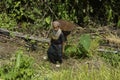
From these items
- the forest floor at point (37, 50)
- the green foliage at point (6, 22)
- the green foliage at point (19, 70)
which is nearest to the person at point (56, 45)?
the forest floor at point (37, 50)

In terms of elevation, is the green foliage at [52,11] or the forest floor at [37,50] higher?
→ the green foliage at [52,11]

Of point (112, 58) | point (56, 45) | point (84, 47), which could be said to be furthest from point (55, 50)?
point (112, 58)

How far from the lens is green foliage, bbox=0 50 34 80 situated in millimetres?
7625

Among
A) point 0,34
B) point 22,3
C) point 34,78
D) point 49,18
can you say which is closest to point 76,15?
point 49,18

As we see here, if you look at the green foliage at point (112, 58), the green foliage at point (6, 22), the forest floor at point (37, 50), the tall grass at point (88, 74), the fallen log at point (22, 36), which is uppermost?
the green foliage at point (6, 22)

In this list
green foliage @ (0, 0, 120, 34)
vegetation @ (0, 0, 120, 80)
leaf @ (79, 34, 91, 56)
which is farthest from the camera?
green foliage @ (0, 0, 120, 34)

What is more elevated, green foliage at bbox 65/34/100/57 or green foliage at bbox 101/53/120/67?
green foliage at bbox 65/34/100/57

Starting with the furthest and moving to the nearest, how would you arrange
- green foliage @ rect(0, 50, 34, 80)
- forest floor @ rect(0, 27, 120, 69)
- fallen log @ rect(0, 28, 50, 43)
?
fallen log @ rect(0, 28, 50, 43)
forest floor @ rect(0, 27, 120, 69)
green foliage @ rect(0, 50, 34, 80)

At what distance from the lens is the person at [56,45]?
875 cm

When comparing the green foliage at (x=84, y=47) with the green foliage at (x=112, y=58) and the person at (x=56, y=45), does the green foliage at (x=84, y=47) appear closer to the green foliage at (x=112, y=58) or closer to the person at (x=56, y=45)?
the green foliage at (x=112, y=58)

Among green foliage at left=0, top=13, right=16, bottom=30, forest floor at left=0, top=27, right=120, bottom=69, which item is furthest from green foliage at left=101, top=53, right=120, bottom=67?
green foliage at left=0, top=13, right=16, bottom=30

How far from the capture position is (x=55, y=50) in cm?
892

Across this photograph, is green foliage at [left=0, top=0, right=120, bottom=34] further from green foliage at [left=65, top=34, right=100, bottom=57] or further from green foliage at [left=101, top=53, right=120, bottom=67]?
green foliage at [left=101, top=53, right=120, bottom=67]

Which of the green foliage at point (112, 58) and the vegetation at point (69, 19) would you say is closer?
the vegetation at point (69, 19)
